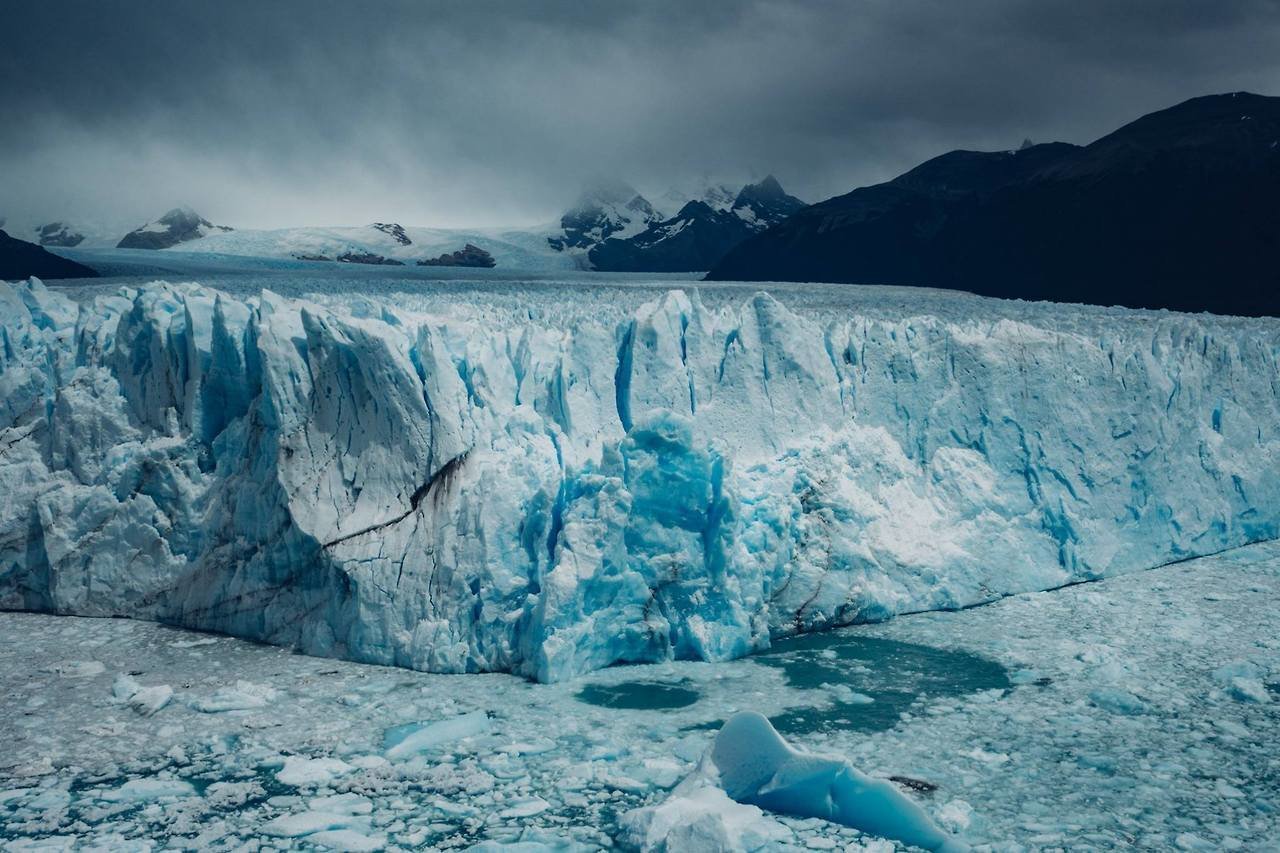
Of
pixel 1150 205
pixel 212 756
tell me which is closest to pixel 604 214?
pixel 1150 205

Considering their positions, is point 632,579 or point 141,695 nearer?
point 141,695

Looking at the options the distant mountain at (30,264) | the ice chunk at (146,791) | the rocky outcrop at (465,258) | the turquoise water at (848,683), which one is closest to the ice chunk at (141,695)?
the ice chunk at (146,791)

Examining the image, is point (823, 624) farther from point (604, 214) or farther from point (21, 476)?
point (604, 214)

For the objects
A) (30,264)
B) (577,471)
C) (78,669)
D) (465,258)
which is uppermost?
(465,258)

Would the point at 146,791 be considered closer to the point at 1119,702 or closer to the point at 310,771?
the point at 310,771

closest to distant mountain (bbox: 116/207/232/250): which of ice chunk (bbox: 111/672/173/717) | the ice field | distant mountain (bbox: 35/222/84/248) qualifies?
distant mountain (bbox: 35/222/84/248)

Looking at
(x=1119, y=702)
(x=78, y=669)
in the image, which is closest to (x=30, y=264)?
(x=78, y=669)

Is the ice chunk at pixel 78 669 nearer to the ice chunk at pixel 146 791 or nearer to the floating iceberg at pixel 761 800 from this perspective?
the ice chunk at pixel 146 791
